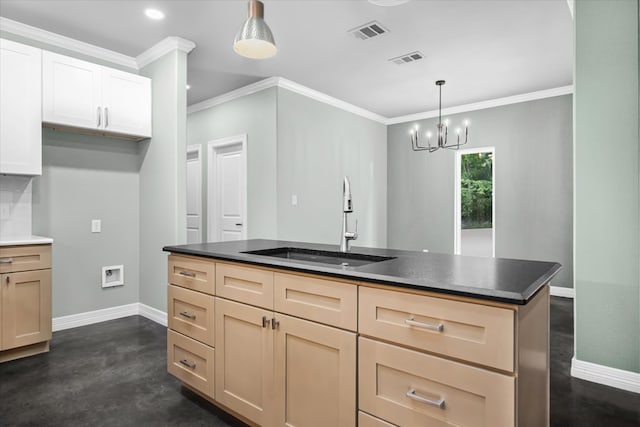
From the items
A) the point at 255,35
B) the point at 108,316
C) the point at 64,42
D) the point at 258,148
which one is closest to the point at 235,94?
the point at 258,148

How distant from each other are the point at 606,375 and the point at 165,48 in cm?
447

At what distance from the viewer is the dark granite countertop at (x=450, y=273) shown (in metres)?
1.13

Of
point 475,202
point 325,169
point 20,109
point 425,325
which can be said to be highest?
point 20,109

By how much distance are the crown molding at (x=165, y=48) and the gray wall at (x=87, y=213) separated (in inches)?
36.3

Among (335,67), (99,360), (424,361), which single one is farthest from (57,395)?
(335,67)

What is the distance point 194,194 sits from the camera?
19.0 feet

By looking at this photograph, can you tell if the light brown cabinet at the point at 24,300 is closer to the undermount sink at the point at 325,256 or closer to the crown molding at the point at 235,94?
the undermount sink at the point at 325,256

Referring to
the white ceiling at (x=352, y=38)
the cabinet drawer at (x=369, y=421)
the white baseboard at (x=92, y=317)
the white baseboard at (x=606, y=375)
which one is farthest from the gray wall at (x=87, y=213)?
the white baseboard at (x=606, y=375)

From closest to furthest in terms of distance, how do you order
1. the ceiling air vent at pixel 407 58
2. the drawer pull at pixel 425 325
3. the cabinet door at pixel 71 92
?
the drawer pull at pixel 425 325, the cabinet door at pixel 71 92, the ceiling air vent at pixel 407 58

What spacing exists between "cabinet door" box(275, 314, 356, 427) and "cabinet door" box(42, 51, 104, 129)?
287cm

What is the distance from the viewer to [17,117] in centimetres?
298

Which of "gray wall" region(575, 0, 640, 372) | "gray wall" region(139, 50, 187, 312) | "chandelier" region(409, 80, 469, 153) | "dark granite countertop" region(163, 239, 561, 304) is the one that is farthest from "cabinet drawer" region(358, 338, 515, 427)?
"chandelier" region(409, 80, 469, 153)

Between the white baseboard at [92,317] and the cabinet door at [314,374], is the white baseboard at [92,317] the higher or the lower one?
the lower one

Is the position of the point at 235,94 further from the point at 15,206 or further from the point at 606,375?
the point at 606,375
